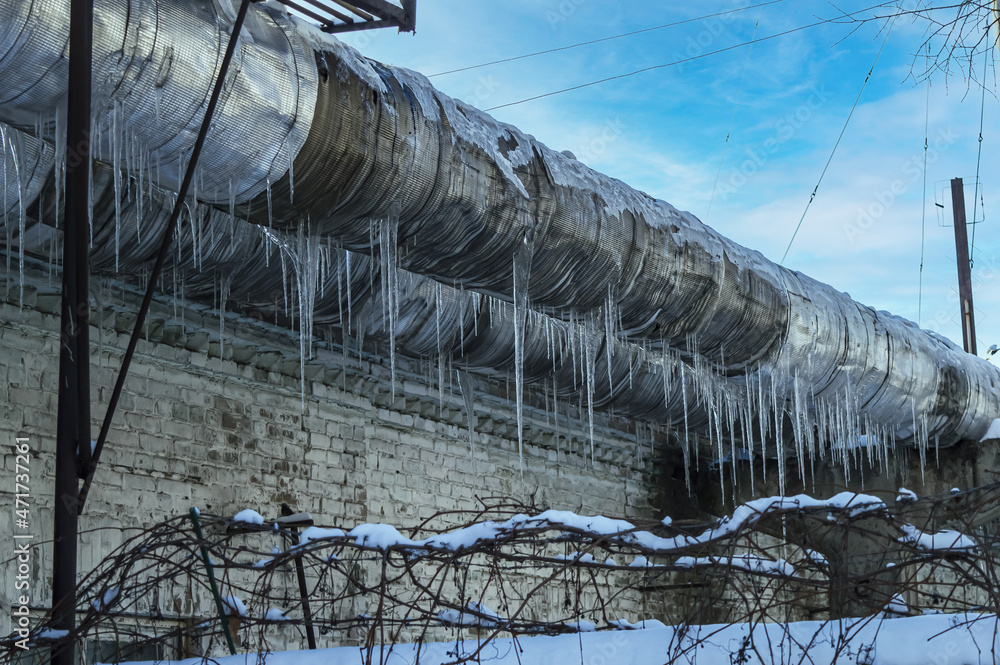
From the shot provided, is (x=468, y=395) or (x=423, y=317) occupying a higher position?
(x=423, y=317)

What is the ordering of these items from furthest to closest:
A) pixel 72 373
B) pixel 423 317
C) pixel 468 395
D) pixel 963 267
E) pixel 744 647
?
pixel 963 267, pixel 468 395, pixel 423 317, pixel 72 373, pixel 744 647

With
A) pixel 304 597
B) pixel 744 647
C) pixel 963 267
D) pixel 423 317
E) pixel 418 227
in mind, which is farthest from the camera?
pixel 963 267

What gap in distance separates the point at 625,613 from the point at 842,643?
23.4 feet

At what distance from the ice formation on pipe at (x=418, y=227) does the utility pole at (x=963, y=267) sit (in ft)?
29.3

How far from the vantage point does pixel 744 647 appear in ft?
9.59

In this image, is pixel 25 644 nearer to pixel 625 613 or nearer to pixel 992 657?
pixel 992 657

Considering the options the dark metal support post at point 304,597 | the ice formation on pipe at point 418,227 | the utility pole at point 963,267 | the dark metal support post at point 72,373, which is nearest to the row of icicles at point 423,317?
the ice formation on pipe at point 418,227

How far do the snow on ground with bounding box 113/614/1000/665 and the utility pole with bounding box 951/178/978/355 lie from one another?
14.6m

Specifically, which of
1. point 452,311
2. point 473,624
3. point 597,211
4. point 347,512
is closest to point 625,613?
point 347,512

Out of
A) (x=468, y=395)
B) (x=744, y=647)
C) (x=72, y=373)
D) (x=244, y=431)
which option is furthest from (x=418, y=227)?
(x=468, y=395)

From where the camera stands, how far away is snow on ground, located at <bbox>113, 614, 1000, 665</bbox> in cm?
279

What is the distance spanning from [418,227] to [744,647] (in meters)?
2.44

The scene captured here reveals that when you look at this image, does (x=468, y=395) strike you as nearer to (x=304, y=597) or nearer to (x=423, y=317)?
(x=423, y=317)

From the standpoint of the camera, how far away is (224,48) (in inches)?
156
